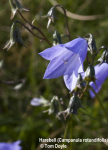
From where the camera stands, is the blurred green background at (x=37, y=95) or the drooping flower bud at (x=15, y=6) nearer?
the drooping flower bud at (x=15, y=6)

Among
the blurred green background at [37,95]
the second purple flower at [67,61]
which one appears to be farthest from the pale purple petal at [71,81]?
the blurred green background at [37,95]

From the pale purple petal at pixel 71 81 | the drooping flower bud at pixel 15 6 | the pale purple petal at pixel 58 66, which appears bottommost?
the pale purple petal at pixel 71 81

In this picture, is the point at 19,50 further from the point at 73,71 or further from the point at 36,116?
the point at 73,71

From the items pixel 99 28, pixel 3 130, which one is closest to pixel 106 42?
pixel 99 28

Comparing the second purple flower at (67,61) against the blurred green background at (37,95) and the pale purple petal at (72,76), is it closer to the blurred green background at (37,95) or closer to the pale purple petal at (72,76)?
the pale purple petal at (72,76)

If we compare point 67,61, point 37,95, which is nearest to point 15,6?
point 67,61

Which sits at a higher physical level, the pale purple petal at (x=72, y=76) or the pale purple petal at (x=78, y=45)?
the pale purple petal at (x=78, y=45)

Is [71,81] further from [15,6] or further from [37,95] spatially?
[37,95]

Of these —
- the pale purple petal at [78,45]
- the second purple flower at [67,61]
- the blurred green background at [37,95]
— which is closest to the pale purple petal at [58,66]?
the second purple flower at [67,61]

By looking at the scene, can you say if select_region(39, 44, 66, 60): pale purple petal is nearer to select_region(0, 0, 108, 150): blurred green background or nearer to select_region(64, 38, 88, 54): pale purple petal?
select_region(64, 38, 88, 54): pale purple petal

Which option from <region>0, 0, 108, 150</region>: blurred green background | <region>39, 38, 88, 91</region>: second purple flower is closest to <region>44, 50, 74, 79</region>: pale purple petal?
<region>39, 38, 88, 91</region>: second purple flower
